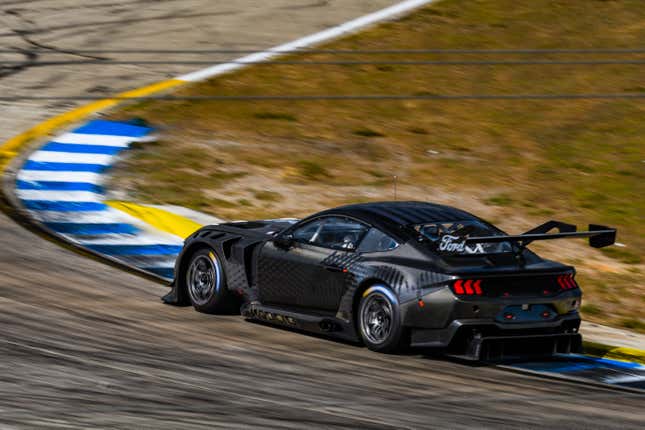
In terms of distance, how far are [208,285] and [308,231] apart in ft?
4.05

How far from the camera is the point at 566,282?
10375 mm

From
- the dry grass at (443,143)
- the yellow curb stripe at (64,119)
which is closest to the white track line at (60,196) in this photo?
the dry grass at (443,143)

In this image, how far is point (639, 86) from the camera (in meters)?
24.4

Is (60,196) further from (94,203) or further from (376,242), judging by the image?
(376,242)

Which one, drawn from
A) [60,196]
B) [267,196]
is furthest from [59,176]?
[267,196]

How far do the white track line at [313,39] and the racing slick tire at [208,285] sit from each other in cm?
1231

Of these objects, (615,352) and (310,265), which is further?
(615,352)

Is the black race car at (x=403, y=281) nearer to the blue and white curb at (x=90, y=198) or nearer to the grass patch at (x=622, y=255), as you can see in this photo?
the blue and white curb at (x=90, y=198)

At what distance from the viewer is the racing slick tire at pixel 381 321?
10047 mm

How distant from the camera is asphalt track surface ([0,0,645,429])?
7.81 meters

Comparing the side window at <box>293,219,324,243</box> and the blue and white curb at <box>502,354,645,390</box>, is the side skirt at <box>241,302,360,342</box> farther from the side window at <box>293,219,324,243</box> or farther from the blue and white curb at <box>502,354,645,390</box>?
the blue and white curb at <box>502,354,645,390</box>

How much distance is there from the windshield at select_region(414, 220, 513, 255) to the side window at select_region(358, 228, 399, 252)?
27cm

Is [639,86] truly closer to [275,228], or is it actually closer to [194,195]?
[194,195]

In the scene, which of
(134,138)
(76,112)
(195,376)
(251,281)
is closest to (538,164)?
(134,138)
